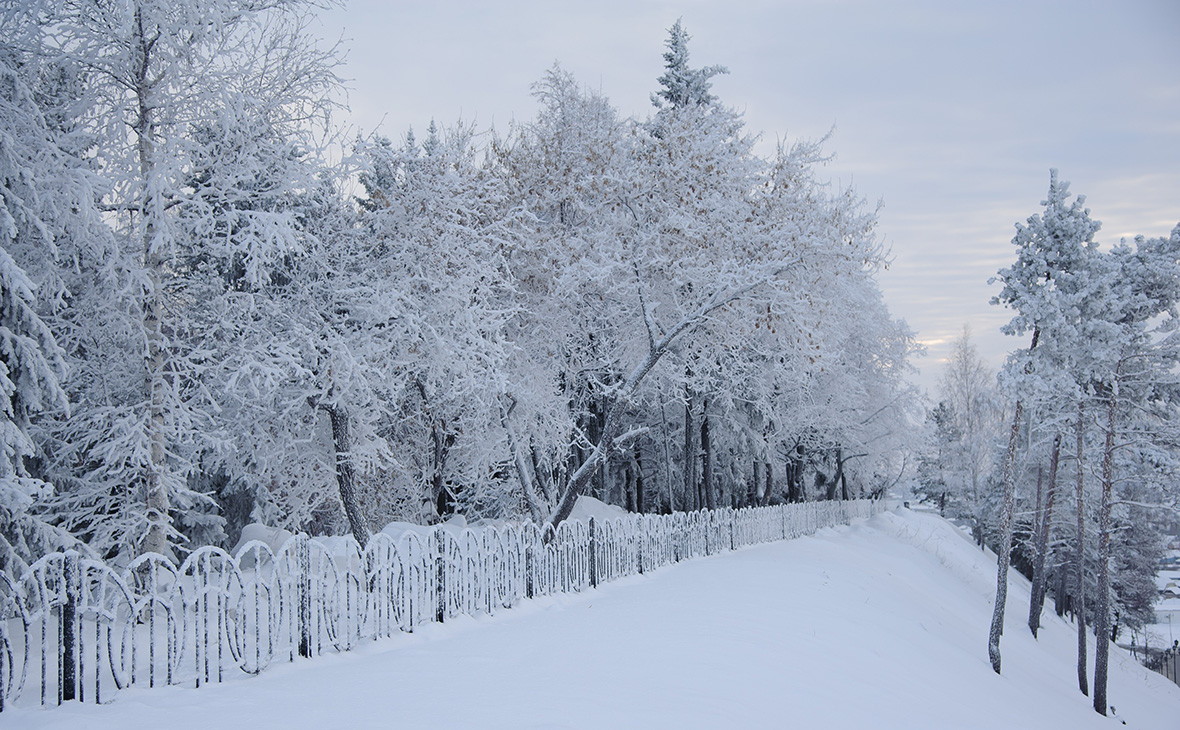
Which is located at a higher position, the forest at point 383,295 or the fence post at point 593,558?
the forest at point 383,295

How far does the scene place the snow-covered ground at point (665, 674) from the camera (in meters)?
5.82

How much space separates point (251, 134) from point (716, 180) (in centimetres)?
938

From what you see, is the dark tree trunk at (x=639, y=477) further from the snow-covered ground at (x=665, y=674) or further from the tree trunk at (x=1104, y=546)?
the tree trunk at (x=1104, y=546)

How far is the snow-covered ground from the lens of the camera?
5.82 metres

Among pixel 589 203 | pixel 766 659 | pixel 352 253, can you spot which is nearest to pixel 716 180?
pixel 589 203

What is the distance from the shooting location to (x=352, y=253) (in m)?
12.9

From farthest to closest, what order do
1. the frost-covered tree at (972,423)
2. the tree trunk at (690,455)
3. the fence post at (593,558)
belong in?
1. the frost-covered tree at (972,423)
2. the tree trunk at (690,455)
3. the fence post at (593,558)

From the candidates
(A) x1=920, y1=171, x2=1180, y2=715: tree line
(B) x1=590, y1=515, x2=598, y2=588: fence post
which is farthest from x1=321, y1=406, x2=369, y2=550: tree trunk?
(A) x1=920, y1=171, x2=1180, y2=715: tree line

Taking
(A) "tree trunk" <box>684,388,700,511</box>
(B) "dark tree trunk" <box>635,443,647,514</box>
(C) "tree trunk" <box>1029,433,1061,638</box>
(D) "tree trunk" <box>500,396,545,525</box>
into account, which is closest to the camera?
(D) "tree trunk" <box>500,396,545,525</box>

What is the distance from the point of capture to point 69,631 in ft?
18.3

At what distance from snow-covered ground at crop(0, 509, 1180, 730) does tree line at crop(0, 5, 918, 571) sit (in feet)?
11.3

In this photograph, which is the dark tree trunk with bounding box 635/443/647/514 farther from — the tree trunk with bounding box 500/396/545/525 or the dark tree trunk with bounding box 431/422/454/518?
the tree trunk with bounding box 500/396/545/525

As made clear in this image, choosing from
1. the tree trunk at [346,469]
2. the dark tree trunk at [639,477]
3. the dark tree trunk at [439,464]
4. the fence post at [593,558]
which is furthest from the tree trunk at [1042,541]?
the tree trunk at [346,469]

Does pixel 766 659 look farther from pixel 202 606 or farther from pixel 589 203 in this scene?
pixel 589 203
